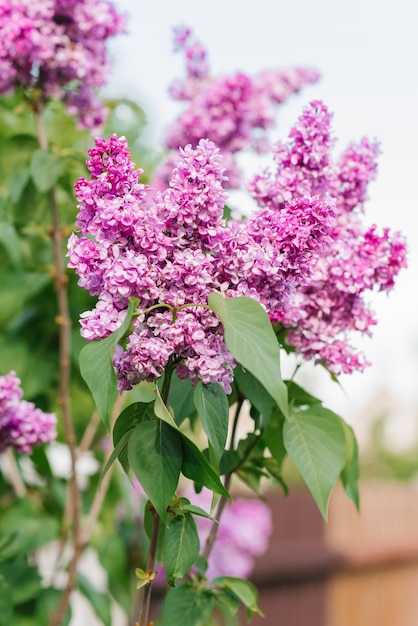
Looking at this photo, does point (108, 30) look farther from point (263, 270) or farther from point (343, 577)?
point (343, 577)

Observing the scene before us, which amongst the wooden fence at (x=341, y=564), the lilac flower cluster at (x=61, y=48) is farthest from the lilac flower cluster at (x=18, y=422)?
the wooden fence at (x=341, y=564)

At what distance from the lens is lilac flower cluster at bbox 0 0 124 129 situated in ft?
6.97

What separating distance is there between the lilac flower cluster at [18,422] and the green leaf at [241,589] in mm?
420

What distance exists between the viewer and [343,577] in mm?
8766

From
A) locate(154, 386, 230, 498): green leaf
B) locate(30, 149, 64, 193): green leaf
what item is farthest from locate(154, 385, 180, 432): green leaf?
locate(30, 149, 64, 193): green leaf

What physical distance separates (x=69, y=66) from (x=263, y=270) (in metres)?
1.22

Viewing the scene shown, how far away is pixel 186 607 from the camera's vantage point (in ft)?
5.34

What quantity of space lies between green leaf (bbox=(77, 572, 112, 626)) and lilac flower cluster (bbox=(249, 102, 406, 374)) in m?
1.21

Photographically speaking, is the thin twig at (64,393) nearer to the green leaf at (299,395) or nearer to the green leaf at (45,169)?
the green leaf at (45,169)

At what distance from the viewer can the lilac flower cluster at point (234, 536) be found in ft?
13.2

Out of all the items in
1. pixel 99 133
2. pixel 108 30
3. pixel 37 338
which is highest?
pixel 108 30

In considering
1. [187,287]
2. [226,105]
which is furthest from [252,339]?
[226,105]

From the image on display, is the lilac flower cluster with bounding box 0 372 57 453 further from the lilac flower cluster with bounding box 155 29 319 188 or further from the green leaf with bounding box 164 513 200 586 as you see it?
the lilac flower cluster with bounding box 155 29 319 188

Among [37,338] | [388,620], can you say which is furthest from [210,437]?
[388,620]
